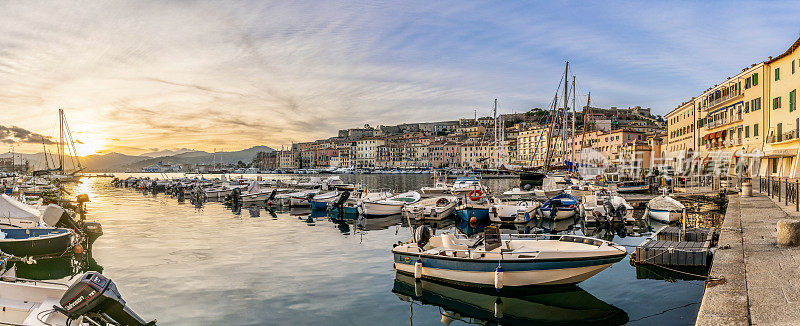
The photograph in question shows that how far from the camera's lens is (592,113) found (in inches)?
5861

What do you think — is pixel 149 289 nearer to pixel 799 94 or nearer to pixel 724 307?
pixel 724 307

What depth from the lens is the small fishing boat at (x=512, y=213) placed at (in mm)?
26547

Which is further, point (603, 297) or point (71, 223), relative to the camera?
point (71, 223)

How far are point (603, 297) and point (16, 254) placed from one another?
769 inches

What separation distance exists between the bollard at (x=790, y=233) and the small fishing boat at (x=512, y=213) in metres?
15.6

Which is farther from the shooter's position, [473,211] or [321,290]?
[473,211]

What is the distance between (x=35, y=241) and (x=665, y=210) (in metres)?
30.0

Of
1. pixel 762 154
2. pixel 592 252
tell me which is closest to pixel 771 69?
pixel 762 154

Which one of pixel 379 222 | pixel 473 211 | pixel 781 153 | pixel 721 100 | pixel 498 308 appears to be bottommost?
pixel 379 222

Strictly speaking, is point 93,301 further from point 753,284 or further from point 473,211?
point 473,211

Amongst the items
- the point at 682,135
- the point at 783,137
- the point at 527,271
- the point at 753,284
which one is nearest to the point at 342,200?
the point at 527,271

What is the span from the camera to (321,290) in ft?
41.4

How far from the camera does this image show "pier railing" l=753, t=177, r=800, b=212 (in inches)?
714

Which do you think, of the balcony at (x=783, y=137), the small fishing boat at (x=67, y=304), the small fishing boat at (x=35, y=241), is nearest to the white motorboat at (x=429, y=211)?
the small fishing boat at (x=35, y=241)
